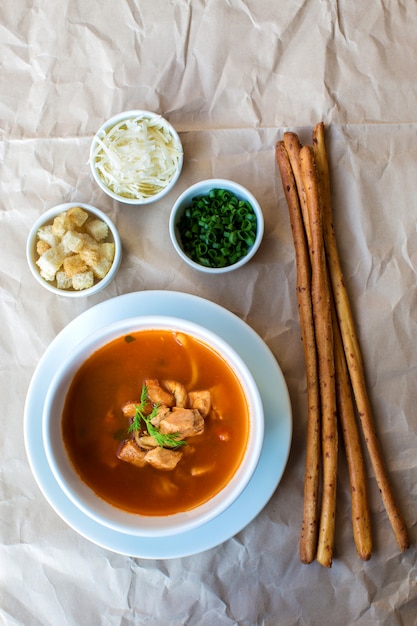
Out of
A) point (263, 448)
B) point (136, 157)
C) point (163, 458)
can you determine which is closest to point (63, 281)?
point (136, 157)

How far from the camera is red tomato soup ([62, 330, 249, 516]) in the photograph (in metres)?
2.64

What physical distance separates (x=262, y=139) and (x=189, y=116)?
0.44 metres

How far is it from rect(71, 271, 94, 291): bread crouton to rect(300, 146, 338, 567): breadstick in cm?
117

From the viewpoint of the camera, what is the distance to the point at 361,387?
3078 mm

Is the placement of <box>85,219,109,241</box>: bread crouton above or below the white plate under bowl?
above

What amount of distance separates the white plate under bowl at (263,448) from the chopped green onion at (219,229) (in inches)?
11.7

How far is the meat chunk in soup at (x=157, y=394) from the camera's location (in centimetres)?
260

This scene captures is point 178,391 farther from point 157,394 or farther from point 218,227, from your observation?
point 218,227

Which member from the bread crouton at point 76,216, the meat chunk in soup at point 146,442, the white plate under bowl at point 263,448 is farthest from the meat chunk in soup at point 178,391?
the bread crouton at point 76,216

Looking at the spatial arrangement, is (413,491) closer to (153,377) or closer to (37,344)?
(153,377)

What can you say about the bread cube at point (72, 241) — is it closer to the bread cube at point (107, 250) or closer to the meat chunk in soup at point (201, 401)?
the bread cube at point (107, 250)

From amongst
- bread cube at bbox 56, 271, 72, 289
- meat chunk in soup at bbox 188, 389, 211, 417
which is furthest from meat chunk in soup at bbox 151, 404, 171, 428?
bread cube at bbox 56, 271, 72, 289

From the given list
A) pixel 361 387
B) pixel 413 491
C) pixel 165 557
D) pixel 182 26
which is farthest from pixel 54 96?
pixel 413 491

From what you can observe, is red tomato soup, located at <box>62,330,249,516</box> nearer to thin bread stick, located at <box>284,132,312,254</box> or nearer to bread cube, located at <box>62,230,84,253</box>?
bread cube, located at <box>62,230,84,253</box>
